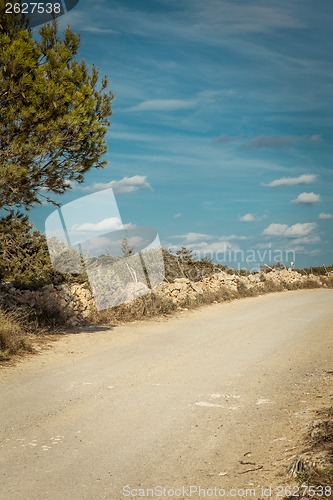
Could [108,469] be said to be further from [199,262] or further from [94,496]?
[199,262]

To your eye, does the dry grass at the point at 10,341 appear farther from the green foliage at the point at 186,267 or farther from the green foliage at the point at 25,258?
the green foliage at the point at 186,267

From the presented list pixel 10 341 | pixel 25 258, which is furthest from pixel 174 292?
pixel 10 341

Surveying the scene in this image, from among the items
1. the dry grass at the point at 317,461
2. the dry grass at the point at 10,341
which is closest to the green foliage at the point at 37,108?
the dry grass at the point at 10,341

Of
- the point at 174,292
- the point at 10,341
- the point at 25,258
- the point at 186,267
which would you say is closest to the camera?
the point at 10,341

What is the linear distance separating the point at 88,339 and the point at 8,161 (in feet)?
15.1

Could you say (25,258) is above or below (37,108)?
below

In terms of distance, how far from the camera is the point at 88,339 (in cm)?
1220

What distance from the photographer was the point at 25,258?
17844 millimetres

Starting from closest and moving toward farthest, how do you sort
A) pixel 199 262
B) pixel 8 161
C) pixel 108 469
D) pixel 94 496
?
1. pixel 94 496
2. pixel 108 469
3. pixel 8 161
4. pixel 199 262

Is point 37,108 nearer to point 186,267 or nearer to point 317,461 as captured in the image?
point 317,461

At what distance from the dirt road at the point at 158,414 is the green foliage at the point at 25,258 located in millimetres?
5534

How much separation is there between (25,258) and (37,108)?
25.7ft

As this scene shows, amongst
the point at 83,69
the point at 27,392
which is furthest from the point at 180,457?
the point at 83,69

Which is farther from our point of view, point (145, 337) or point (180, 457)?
point (145, 337)
